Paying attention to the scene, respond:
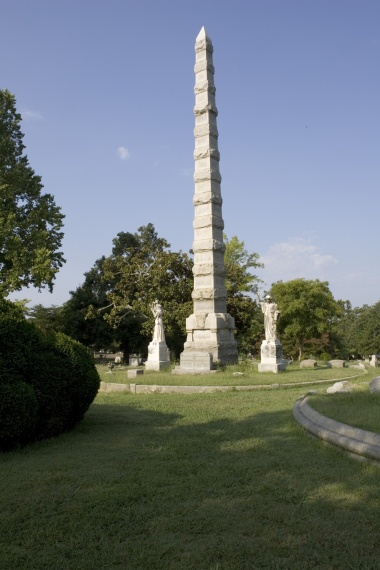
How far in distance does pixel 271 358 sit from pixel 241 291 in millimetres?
17335

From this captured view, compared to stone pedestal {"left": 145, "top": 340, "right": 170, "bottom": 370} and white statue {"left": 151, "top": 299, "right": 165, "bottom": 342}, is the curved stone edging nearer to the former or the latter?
stone pedestal {"left": 145, "top": 340, "right": 170, "bottom": 370}

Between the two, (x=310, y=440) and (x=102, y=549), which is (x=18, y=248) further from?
(x=102, y=549)

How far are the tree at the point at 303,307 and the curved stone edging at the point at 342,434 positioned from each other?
118ft

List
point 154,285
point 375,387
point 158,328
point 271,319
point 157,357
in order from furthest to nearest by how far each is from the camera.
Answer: point 154,285, point 158,328, point 157,357, point 271,319, point 375,387

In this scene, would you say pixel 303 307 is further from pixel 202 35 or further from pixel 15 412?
pixel 15 412

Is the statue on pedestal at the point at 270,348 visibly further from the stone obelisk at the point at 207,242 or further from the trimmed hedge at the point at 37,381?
the trimmed hedge at the point at 37,381

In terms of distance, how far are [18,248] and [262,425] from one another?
19356 mm

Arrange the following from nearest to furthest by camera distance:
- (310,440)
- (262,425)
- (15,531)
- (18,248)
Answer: (15,531)
(310,440)
(262,425)
(18,248)

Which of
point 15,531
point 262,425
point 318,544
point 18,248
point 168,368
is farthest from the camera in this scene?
point 18,248

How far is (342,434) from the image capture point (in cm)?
549

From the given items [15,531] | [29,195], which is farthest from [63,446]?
[29,195]

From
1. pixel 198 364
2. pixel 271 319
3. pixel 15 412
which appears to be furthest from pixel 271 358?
pixel 15 412

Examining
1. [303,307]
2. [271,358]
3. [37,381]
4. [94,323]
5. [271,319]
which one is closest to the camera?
[37,381]

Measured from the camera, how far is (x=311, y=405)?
24.9 ft
